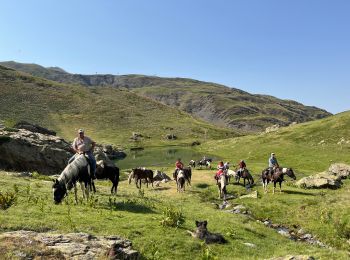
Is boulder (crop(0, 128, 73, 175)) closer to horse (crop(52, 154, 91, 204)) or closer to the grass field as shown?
the grass field

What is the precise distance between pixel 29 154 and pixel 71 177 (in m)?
25.8

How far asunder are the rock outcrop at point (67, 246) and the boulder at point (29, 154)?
31889 mm

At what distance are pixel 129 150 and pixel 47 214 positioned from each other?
101684mm

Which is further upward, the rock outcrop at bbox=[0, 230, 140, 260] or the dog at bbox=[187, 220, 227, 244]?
the rock outcrop at bbox=[0, 230, 140, 260]

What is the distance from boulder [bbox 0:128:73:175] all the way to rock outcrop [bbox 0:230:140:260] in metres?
31.9

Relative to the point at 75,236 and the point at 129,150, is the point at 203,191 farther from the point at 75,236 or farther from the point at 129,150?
the point at 129,150

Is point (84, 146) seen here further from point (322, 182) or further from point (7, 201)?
point (322, 182)

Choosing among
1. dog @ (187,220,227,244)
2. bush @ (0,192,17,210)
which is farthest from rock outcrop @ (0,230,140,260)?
bush @ (0,192,17,210)

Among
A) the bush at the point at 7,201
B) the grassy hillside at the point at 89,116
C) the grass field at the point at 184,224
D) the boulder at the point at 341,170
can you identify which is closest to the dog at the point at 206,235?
the grass field at the point at 184,224

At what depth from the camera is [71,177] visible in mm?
22312

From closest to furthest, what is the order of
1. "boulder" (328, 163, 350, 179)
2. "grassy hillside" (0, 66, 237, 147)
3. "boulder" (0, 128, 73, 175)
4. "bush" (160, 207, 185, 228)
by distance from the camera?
"bush" (160, 207, 185, 228)
"boulder" (0, 128, 73, 175)
"boulder" (328, 163, 350, 179)
"grassy hillside" (0, 66, 237, 147)

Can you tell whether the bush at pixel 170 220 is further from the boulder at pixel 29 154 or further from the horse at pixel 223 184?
the boulder at pixel 29 154

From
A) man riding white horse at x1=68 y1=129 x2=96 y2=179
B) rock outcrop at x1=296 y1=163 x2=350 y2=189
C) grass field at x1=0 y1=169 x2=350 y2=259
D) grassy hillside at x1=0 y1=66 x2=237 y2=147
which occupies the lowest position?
grass field at x1=0 y1=169 x2=350 y2=259

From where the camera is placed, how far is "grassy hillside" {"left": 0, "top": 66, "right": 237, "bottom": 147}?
14675 cm
